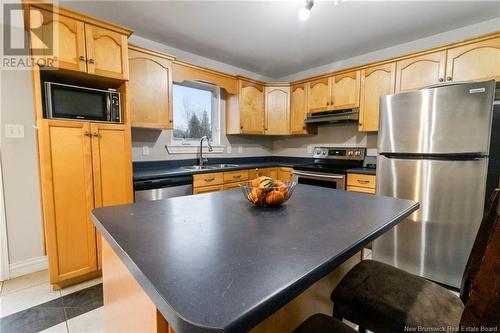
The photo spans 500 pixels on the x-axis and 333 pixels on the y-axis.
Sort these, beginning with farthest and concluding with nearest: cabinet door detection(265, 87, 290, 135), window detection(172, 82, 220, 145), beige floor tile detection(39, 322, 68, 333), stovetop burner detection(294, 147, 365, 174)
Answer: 1. cabinet door detection(265, 87, 290, 135)
2. window detection(172, 82, 220, 145)
3. stovetop burner detection(294, 147, 365, 174)
4. beige floor tile detection(39, 322, 68, 333)

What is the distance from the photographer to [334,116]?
10.0ft

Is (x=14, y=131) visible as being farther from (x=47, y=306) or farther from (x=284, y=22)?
(x=284, y=22)

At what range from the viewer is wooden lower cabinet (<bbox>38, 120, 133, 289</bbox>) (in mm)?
1758

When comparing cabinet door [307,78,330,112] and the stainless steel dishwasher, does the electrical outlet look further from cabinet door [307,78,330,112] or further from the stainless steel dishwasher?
cabinet door [307,78,330,112]

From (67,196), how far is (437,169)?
9.86 ft

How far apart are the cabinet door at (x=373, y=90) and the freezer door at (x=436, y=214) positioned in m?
0.73

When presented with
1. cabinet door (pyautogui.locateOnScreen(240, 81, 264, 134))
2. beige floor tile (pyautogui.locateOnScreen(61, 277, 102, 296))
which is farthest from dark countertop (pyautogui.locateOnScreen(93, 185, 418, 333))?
cabinet door (pyautogui.locateOnScreen(240, 81, 264, 134))

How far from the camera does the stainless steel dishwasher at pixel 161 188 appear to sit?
2.19 meters

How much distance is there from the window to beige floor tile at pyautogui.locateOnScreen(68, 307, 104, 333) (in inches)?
77.3

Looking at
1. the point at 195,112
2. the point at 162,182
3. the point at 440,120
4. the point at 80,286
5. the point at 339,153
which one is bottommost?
the point at 80,286

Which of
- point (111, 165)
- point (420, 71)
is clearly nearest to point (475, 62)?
point (420, 71)

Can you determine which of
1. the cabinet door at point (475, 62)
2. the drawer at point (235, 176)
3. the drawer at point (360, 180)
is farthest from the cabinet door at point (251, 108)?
the cabinet door at point (475, 62)

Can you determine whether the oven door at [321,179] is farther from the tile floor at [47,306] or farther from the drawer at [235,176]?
the tile floor at [47,306]

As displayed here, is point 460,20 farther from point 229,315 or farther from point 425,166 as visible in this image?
point 229,315
